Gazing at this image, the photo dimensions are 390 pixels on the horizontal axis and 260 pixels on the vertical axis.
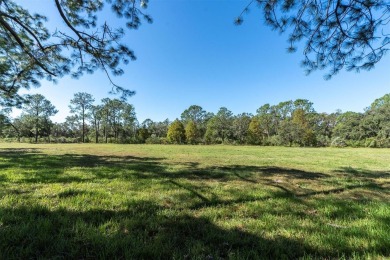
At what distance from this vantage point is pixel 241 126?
55688mm

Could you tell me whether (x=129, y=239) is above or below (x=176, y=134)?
below

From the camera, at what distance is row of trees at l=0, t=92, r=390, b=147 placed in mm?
46062

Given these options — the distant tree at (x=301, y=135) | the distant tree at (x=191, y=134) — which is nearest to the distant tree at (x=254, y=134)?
the distant tree at (x=301, y=135)

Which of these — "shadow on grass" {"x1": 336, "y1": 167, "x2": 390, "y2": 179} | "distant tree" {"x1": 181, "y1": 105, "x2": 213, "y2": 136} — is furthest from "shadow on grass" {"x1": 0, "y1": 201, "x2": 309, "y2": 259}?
"distant tree" {"x1": 181, "y1": 105, "x2": 213, "y2": 136}

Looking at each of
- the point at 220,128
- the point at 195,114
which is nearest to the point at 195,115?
the point at 195,114

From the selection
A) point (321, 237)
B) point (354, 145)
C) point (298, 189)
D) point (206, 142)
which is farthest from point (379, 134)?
point (321, 237)

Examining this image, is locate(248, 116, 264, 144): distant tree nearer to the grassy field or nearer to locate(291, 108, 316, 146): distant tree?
locate(291, 108, 316, 146): distant tree

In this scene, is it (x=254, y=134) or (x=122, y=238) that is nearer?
(x=122, y=238)

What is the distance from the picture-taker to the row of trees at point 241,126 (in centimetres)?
4606

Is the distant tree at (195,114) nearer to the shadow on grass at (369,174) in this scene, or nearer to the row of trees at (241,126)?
the row of trees at (241,126)

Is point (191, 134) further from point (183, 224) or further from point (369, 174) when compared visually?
point (183, 224)

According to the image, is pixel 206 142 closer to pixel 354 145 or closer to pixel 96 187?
pixel 354 145

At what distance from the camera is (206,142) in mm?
53156

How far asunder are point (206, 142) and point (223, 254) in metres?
51.0
